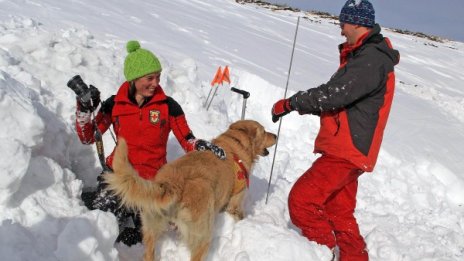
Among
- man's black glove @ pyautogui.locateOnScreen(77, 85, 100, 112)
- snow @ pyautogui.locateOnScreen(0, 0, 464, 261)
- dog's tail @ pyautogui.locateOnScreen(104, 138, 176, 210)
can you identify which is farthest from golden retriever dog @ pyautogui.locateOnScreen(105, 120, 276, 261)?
man's black glove @ pyautogui.locateOnScreen(77, 85, 100, 112)

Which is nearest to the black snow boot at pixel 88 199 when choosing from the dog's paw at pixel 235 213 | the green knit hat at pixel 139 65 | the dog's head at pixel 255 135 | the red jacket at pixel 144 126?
the red jacket at pixel 144 126

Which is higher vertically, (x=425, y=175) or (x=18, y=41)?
(x=18, y=41)

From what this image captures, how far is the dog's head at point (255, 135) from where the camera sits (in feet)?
15.1

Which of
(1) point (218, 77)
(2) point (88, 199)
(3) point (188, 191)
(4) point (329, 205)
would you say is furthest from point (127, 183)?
(1) point (218, 77)

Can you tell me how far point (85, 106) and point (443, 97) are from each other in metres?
10.6

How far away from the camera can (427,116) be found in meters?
9.07

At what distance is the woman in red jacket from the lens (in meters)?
3.69

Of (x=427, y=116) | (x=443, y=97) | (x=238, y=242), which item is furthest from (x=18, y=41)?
(x=443, y=97)

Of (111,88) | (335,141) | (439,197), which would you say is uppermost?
(335,141)

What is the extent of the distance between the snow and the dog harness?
308 mm

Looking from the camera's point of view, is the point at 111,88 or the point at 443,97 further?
the point at 443,97

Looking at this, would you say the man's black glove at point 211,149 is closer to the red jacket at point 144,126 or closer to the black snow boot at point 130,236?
the red jacket at point 144,126

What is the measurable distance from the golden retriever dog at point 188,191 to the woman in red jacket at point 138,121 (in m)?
0.31

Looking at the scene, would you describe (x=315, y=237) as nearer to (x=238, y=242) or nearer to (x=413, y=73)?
(x=238, y=242)
